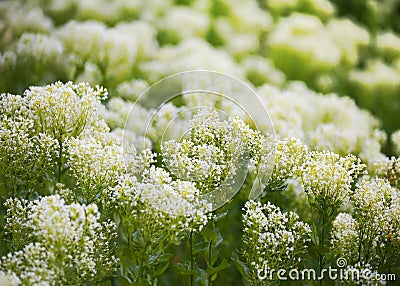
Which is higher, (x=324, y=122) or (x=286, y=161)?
(x=324, y=122)

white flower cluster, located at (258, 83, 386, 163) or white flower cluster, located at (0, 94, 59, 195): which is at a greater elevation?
white flower cluster, located at (258, 83, 386, 163)

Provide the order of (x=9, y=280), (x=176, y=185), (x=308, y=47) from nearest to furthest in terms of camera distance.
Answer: (x=9, y=280), (x=176, y=185), (x=308, y=47)

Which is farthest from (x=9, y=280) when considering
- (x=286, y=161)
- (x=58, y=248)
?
(x=286, y=161)

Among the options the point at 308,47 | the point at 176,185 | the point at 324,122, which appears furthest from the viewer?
the point at 308,47

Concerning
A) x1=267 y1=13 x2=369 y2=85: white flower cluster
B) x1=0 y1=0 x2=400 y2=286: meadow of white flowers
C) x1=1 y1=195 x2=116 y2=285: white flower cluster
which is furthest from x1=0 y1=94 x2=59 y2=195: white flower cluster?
x1=267 y1=13 x2=369 y2=85: white flower cluster

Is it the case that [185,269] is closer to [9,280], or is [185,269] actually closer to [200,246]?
[200,246]

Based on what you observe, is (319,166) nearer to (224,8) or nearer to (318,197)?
(318,197)

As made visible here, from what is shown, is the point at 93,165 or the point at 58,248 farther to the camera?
the point at 93,165

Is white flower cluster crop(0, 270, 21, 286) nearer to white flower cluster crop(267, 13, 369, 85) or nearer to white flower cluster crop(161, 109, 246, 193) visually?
white flower cluster crop(161, 109, 246, 193)

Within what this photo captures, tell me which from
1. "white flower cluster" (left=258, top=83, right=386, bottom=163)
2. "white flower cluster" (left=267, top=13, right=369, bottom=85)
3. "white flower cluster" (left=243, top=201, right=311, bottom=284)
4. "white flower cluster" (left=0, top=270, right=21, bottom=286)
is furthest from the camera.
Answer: "white flower cluster" (left=267, top=13, right=369, bottom=85)

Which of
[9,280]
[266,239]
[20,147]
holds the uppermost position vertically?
[20,147]

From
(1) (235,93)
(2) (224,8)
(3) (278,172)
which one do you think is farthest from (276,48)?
(3) (278,172)
